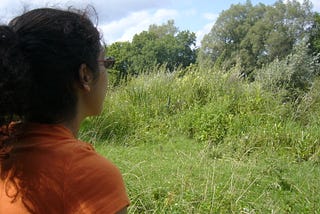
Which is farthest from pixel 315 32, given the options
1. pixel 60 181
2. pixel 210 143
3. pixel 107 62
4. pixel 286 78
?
pixel 60 181

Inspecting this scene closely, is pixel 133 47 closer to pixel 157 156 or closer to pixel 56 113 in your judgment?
pixel 157 156

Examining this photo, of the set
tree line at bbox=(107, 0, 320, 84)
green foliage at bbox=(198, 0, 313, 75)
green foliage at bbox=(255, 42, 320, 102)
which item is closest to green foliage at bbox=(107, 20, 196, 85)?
tree line at bbox=(107, 0, 320, 84)

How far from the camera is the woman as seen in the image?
3.09ft

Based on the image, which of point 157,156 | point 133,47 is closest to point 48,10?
point 157,156

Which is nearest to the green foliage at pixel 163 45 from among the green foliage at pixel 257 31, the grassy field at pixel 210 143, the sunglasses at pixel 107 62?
the green foliage at pixel 257 31

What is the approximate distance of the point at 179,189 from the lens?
12.4 feet

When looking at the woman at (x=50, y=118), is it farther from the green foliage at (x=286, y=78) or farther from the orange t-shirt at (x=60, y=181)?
the green foliage at (x=286, y=78)

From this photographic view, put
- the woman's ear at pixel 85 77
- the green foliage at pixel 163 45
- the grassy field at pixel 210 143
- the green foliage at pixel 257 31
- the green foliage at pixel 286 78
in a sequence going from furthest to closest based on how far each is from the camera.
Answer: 1. the green foliage at pixel 163 45
2. the green foliage at pixel 257 31
3. the green foliage at pixel 286 78
4. the grassy field at pixel 210 143
5. the woman's ear at pixel 85 77

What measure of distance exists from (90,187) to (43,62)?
0.29 metres

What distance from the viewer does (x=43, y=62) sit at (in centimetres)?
101

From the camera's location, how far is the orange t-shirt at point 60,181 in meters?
0.94

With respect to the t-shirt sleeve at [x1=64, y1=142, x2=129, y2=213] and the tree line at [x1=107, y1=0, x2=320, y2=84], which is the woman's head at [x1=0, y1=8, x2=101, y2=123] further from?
the tree line at [x1=107, y1=0, x2=320, y2=84]

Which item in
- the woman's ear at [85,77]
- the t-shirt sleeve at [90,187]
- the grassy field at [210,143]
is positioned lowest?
the grassy field at [210,143]

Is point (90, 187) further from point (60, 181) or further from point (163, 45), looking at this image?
point (163, 45)
